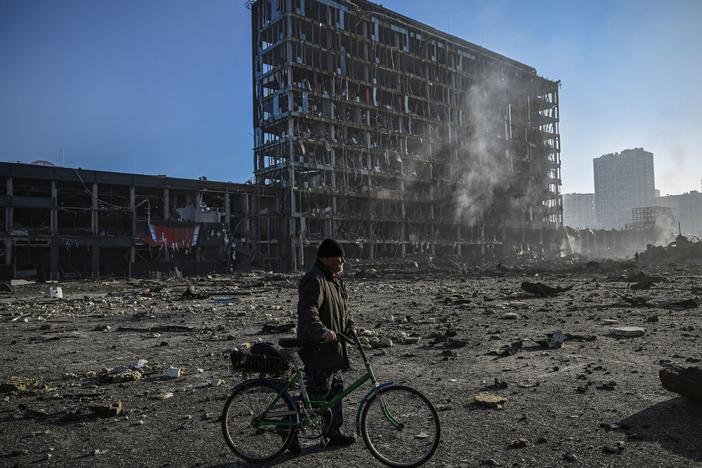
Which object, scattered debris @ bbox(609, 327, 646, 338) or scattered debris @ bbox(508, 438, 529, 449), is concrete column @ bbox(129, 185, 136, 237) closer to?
scattered debris @ bbox(609, 327, 646, 338)

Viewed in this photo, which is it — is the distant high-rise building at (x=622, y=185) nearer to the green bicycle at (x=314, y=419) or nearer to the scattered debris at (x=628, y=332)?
the scattered debris at (x=628, y=332)

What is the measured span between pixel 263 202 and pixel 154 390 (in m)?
43.3

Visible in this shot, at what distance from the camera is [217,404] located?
5.68 m

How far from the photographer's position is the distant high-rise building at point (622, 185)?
5955 inches

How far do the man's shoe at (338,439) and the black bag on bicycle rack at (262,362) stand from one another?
860 millimetres

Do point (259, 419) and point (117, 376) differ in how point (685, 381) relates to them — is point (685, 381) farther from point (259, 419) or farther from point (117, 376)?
point (117, 376)

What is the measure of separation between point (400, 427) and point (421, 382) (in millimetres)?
2706

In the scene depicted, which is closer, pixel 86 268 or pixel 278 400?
pixel 278 400

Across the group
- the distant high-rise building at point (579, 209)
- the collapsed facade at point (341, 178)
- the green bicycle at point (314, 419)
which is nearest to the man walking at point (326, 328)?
the green bicycle at point (314, 419)

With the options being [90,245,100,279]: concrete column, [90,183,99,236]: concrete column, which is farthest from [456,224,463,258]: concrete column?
[90,183,99,236]: concrete column

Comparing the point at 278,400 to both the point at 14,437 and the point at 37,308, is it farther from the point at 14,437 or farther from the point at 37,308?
the point at 37,308

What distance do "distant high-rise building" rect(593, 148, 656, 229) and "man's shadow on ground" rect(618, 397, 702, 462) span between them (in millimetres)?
165632

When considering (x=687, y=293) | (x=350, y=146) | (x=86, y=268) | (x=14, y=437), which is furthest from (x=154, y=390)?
(x=350, y=146)

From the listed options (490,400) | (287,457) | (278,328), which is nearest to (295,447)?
(287,457)
